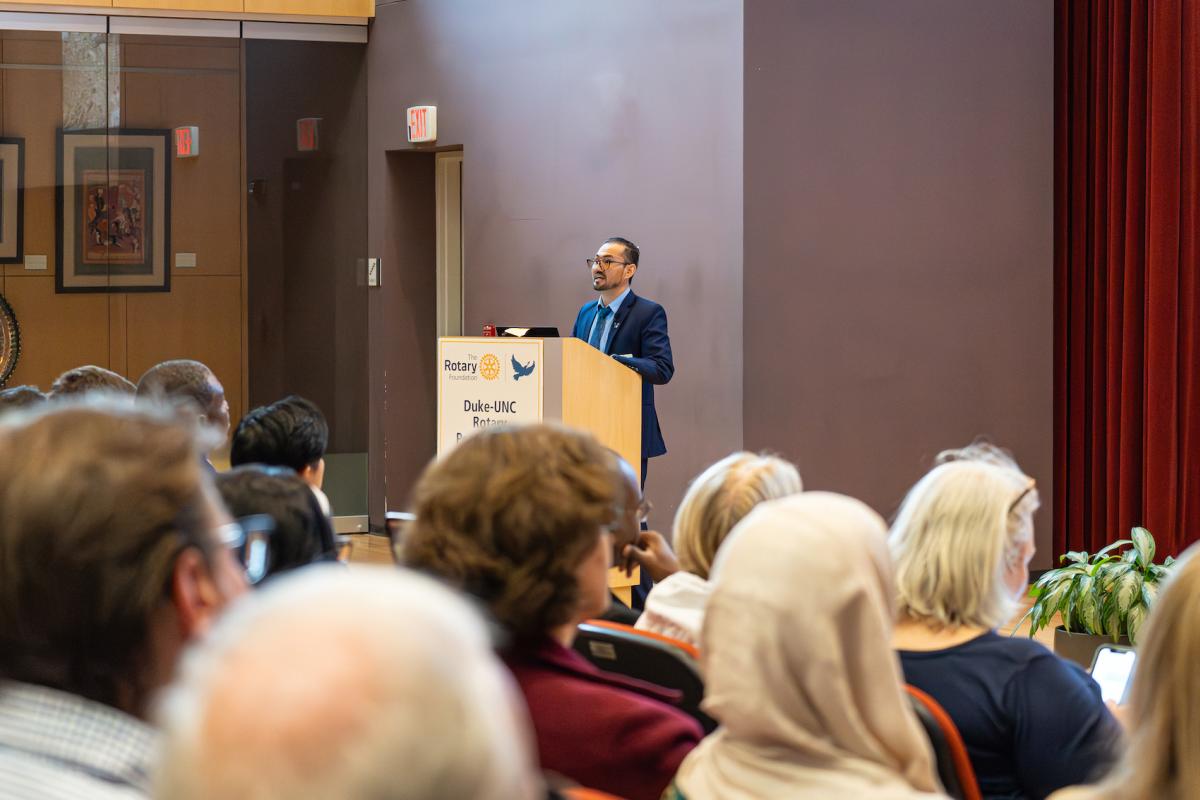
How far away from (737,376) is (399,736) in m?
6.54

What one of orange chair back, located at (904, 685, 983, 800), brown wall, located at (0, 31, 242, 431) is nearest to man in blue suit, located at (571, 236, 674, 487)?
→ brown wall, located at (0, 31, 242, 431)

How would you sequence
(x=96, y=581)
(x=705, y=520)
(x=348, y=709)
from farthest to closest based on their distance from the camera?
(x=705, y=520)
(x=96, y=581)
(x=348, y=709)

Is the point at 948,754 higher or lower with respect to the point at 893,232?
lower

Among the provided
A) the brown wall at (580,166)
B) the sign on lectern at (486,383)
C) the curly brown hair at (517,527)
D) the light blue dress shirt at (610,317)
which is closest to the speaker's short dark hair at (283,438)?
the curly brown hair at (517,527)

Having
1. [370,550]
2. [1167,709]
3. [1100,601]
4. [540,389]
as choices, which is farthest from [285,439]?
[370,550]

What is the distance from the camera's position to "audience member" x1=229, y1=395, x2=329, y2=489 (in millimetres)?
3133

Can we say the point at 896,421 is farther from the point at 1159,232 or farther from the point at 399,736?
the point at 399,736

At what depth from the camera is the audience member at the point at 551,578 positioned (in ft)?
5.73

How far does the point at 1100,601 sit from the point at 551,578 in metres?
3.55

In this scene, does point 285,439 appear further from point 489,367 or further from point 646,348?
point 646,348

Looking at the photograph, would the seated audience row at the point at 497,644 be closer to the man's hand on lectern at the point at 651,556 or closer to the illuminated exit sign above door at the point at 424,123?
the man's hand on lectern at the point at 651,556

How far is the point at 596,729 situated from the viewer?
173 centimetres

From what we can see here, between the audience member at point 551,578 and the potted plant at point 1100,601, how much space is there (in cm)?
324

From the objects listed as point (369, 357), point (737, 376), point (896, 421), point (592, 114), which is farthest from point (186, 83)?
point (896, 421)
